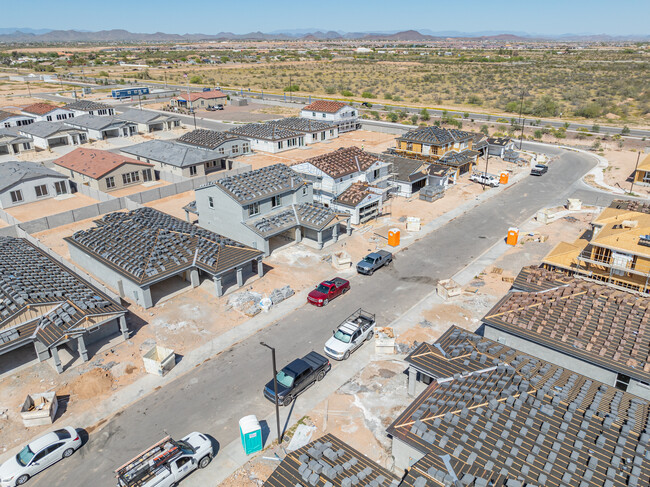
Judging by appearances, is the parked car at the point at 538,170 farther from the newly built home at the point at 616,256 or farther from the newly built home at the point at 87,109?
the newly built home at the point at 87,109

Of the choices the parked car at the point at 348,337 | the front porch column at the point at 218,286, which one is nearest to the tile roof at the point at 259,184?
the front porch column at the point at 218,286

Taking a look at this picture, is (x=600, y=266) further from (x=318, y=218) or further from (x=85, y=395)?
(x=85, y=395)

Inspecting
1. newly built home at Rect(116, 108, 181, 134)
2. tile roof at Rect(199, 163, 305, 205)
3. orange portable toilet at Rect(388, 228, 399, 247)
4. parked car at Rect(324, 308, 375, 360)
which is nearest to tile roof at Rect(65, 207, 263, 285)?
tile roof at Rect(199, 163, 305, 205)

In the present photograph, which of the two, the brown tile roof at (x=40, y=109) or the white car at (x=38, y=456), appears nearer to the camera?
the white car at (x=38, y=456)

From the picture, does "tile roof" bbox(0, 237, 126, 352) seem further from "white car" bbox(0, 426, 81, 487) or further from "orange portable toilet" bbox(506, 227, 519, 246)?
"orange portable toilet" bbox(506, 227, 519, 246)

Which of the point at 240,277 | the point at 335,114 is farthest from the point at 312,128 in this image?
the point at 240,277

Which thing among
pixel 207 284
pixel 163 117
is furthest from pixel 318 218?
pixel 163 117

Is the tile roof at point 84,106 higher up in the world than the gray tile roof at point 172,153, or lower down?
higher up
